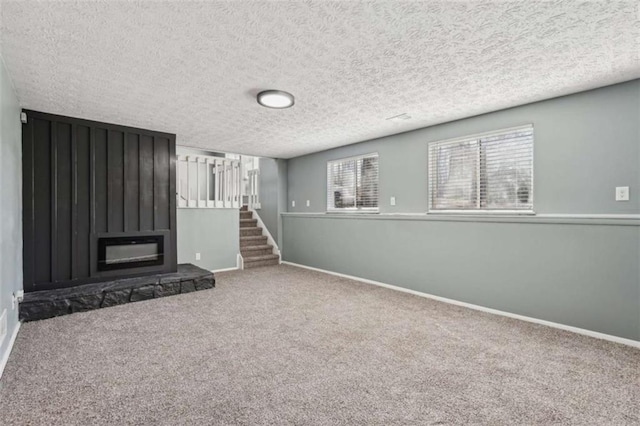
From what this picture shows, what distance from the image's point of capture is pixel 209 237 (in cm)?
593

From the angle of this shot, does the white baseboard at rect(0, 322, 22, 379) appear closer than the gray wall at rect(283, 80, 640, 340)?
Yes

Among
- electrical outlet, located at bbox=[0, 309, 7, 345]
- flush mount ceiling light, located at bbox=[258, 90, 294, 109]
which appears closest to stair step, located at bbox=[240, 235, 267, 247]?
flush mount ceiling light, located at bbox=[258, 90, 294, 109]

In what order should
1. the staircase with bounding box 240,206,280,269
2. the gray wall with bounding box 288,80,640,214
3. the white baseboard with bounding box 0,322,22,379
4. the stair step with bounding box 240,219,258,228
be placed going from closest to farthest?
the white baseboard with bounding box 0,322,22,379 → the gray wall with bounding box 288,80,640,214 → the staircase with bounding box 240,206,280,269 → the stair step with bounding box 240,219,258,228

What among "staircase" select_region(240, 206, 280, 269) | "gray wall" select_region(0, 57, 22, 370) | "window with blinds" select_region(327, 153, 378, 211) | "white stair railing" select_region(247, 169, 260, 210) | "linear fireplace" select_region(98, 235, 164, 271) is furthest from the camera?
"white stair railing" select_region(247, 169, 260, 210)

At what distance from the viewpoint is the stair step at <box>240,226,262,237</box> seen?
23.4 feet

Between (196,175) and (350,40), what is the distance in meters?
4.45

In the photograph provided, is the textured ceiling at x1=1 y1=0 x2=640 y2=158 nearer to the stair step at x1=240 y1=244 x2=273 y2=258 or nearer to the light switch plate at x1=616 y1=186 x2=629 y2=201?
the light switch plate at x1=616 y1=186 x2=629 y2=201

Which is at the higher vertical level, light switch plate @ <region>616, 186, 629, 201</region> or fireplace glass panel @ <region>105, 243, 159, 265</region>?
light switch plate @ <region>616, 186, 629, 201</region>

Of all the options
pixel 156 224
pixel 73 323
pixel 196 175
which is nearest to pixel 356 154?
pixel 196 175

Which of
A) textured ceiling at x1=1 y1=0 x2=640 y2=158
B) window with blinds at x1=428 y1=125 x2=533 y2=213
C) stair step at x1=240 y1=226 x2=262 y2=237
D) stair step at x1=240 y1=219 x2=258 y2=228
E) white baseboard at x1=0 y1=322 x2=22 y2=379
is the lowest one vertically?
white baseboard at x1=0 y1=322 x2=22 y2=379

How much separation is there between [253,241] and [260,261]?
612mm

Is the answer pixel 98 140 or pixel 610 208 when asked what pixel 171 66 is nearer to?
pixel 98 140

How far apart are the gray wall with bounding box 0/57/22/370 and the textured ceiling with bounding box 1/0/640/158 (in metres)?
0.26

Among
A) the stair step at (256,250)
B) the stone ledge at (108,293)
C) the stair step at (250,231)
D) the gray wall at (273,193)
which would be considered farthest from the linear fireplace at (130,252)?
the gray wall at (273,193)
